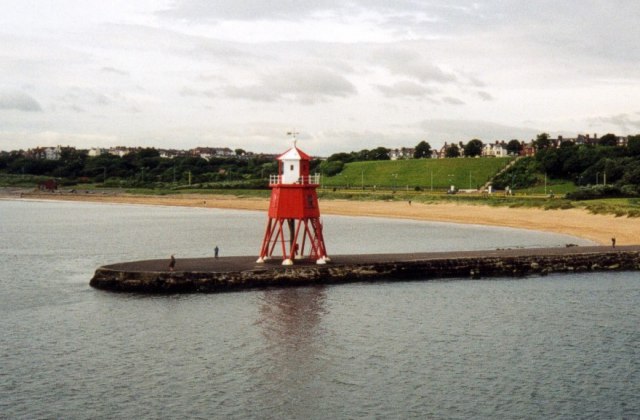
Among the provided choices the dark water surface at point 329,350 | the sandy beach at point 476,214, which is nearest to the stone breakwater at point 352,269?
the dark water surface at point 329,350

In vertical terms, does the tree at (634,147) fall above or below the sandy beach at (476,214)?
above

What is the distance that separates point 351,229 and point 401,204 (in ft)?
97.5

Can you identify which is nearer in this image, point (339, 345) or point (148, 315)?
point (339, 345)

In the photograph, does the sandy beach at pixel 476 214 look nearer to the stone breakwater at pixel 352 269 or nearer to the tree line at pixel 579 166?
the stone breakwater at pixel 352 269

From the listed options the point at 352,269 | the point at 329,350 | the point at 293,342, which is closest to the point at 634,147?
the point at 352,269

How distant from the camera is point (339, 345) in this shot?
33406mm

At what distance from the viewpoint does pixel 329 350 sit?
3266 centimetres

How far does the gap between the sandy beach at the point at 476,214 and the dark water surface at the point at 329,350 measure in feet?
80.9

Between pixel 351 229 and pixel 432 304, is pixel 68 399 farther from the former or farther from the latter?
pixel 351 229

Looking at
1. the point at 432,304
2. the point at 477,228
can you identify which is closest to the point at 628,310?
the point at 432,304

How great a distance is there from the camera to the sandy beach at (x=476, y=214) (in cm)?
7612

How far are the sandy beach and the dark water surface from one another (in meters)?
24.7

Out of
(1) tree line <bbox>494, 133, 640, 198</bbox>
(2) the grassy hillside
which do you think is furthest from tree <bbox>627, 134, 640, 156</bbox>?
(2) the grassy hillside

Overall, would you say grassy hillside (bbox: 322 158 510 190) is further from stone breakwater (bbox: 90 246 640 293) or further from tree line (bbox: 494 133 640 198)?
stone breakwater (bbox: 90 246 640 293)
